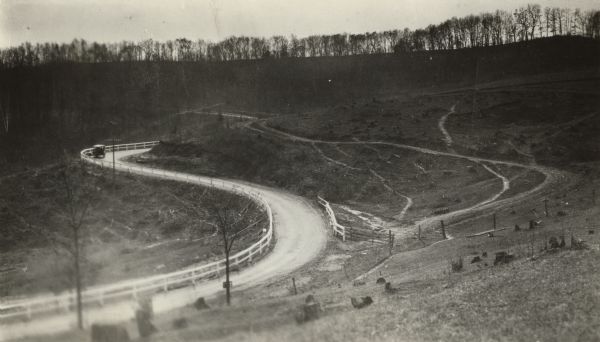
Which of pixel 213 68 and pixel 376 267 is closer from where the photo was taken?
pixel 376 267

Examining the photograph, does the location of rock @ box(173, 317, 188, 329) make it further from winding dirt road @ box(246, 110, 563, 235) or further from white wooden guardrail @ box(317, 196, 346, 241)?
winding dirt road @ box(246, 110, 563, 235)

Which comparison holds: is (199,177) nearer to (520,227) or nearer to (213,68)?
(520,227)

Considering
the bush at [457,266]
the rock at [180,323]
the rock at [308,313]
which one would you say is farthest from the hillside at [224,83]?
the rock at [308,313]

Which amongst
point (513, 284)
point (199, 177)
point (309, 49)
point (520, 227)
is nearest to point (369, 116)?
point (199, 177)

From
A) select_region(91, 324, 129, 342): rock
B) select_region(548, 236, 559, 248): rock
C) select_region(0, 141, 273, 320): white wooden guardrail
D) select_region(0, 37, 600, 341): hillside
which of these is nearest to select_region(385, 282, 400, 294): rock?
select_region(0, 37, 600, 341): hillside

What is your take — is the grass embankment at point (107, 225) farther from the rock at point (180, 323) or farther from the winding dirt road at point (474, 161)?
the winding dirt road at point (474, 161)

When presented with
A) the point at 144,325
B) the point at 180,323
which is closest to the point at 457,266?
the point at 180,323
